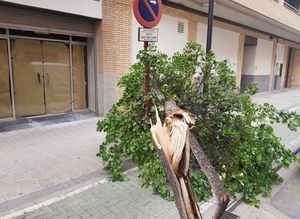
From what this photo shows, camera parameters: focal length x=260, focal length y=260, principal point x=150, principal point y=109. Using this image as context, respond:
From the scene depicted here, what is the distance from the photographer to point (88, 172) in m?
4.26

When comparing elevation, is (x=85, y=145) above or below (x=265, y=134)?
below

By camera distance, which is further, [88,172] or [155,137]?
[88,172]

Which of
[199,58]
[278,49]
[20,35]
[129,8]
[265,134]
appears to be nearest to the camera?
[265,134]

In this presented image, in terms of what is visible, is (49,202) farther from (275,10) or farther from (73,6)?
(275,10)

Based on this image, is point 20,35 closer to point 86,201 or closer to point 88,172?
point 88,172

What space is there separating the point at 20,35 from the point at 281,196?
22.9 feet

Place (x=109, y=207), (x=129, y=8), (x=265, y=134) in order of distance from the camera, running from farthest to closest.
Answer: (x=129, y=8) → (x=265, y=134) → (x=109, y=207)

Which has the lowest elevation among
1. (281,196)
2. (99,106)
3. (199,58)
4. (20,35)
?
(281,196)

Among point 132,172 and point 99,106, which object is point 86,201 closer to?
point 132,172

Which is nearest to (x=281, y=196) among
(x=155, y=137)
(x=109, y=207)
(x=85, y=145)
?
(x=109, y=207)

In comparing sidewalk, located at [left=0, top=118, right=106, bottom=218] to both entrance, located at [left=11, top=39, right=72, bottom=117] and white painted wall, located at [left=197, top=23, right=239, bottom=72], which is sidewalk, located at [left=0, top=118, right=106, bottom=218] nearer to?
entrance, located at [left=11, top=39, right=72, bottom=117]

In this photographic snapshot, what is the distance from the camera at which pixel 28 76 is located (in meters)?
7.28

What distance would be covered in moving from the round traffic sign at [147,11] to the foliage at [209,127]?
44 cm

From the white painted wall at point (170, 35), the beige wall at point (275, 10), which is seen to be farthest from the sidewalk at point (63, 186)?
the beige wall at point (275, 10)
